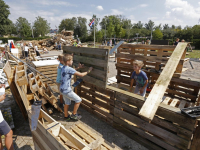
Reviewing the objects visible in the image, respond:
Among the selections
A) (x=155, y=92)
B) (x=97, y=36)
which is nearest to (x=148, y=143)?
(x=155, y=92)

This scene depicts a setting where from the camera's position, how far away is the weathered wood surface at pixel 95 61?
3.34m

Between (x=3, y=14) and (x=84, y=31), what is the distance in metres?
35.3

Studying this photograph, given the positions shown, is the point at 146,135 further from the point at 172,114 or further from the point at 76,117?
the point at 76,117

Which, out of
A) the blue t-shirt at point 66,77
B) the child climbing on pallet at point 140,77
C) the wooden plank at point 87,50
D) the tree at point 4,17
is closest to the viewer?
the wooden plank at point 87,50

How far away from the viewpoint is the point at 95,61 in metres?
3.54

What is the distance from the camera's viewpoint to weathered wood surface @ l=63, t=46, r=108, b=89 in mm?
3336

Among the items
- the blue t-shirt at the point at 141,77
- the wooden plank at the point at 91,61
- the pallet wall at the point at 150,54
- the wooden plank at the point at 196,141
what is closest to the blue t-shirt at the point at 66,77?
the wooden plank at the point at 91,61

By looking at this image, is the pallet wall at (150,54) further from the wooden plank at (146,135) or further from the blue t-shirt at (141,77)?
the wooden plank at (146,135)

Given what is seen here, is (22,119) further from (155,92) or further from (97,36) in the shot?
(97,36)

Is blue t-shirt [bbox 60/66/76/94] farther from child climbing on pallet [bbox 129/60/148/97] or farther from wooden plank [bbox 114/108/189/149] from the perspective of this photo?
child climbing on pallet [bbox 129/60/148/97]

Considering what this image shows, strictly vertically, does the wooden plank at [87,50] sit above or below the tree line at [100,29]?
below

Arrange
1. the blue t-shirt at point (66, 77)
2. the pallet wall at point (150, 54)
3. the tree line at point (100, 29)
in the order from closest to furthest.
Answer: the blue t-shirt at point (66, 77), the pallet wall at point (150, 54), the tree line at point (100, 29)

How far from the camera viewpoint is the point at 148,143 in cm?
301

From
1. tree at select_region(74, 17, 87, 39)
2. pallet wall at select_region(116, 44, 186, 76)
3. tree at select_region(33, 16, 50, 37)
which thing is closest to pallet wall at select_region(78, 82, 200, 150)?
pallet wall at select_region(116, 44, 186, 76)
